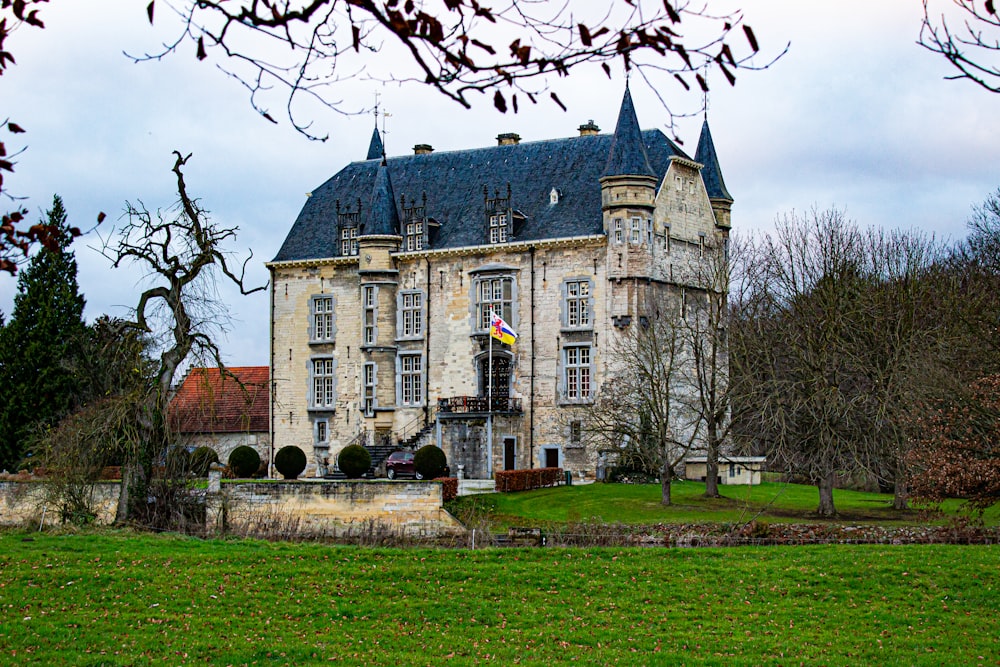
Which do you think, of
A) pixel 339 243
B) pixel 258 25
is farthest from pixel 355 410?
pixel 258 25

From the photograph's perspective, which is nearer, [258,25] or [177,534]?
Result: [258,25]

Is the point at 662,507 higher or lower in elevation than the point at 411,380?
lower

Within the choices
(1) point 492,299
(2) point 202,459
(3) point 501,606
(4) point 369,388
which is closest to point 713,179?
(1) point 492,299

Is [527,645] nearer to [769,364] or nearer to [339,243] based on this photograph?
[769,364]

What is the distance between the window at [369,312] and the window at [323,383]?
7.22 ft

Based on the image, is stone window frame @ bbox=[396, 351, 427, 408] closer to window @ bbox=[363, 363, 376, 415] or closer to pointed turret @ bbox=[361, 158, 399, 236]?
window @ bbox=[363, 363, 376, 415]

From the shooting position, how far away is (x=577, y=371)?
48250 mm

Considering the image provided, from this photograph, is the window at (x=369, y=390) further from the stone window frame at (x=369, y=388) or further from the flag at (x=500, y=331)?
the flag at (x=500, y=331)

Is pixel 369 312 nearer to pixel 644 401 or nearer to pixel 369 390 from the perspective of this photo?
pixel 369 390

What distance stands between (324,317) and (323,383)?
2.70 metres

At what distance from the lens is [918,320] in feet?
130

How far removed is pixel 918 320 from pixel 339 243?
24168 millimetres

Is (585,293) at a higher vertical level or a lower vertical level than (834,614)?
higher

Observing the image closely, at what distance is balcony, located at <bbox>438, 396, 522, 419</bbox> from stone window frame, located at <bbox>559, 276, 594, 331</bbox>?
Answer: 338 centimetres
